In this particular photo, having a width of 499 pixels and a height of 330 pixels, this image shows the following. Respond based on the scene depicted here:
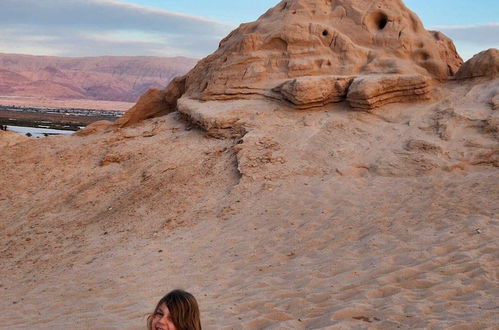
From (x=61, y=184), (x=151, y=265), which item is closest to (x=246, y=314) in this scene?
(x=151, y=265)

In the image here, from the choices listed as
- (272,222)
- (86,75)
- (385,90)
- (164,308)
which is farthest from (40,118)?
(86,75)

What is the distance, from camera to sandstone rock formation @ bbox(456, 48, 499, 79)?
1059cm

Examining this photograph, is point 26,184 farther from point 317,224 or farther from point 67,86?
point 67,86

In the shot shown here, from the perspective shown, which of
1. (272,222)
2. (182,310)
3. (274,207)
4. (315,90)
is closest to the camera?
(182,310)

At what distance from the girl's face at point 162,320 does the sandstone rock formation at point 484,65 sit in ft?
31.2

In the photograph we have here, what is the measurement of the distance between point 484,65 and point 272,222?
18.7ft

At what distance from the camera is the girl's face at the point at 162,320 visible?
280 cm

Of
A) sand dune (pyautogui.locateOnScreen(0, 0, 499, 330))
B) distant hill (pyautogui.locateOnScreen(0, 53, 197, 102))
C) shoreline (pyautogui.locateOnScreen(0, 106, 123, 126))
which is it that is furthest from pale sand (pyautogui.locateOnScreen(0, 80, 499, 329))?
distant hill (pyautogui.locateOnScreen(0, 53, 197, 102))

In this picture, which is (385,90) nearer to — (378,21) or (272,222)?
(378,21)

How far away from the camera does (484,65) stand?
421 inches

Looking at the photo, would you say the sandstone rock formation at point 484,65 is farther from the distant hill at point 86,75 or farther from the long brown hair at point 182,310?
the distant hill at point 86,75

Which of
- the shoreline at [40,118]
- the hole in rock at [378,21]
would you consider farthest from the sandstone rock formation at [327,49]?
the shoreline at [40,118]

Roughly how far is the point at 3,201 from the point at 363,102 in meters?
6.96

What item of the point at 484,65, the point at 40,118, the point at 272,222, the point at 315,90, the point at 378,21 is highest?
the point at 378,21
